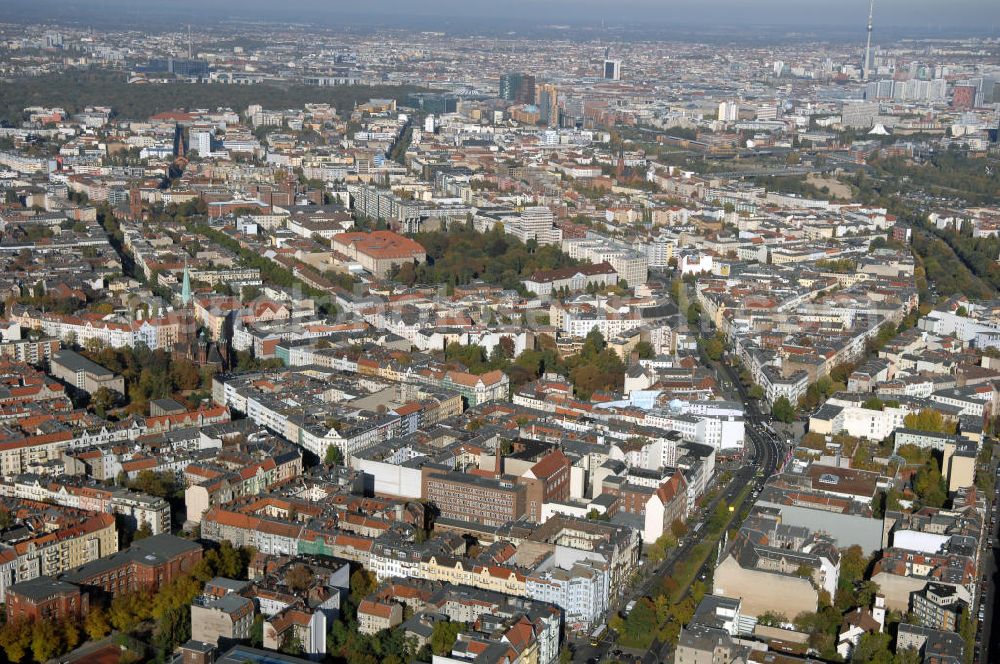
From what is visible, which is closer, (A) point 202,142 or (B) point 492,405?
(B) point 492,405

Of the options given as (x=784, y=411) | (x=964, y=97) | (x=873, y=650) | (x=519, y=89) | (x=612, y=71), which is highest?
(x=612, y=71)

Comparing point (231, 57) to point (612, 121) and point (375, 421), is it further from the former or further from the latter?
point (375, 421)

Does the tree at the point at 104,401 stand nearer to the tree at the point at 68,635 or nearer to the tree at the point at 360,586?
the tree at the point at 68,635

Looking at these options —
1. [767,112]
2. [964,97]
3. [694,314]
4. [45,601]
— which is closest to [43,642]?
[45,601]

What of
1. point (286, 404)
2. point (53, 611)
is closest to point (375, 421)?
point (286, 404)

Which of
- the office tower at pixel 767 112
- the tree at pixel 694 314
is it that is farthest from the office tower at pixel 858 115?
the tree at pixel 694 314

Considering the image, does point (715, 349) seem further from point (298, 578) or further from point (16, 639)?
point (16, 639)
